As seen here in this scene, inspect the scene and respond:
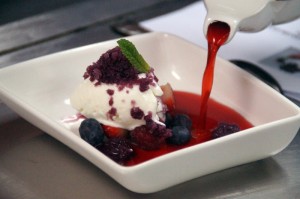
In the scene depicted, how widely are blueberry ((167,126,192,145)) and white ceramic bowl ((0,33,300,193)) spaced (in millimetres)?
109

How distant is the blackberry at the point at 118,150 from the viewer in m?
0.94

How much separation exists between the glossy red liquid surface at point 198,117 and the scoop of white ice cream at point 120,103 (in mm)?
61

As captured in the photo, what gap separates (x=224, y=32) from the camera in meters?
1.09

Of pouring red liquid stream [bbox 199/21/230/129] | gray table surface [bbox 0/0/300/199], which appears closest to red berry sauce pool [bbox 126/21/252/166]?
pouring red liquid stream [bbox 199/21/230/129]

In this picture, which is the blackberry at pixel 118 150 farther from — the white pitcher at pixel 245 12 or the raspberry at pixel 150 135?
the white pitcher at pixel 245 12

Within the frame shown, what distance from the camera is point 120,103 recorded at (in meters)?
1.02

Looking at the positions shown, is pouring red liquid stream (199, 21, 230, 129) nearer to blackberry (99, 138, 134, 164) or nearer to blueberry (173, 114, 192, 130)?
blueberry (173, 114, 192, 130)

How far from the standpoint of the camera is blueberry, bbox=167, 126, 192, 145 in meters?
1.00

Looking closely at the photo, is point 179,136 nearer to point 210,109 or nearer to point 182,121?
point 182,121

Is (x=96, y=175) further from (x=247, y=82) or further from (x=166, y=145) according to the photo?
(x=247, y=82)

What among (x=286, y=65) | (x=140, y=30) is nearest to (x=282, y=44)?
(x=286, y=65)

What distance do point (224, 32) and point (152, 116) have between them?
200 mm

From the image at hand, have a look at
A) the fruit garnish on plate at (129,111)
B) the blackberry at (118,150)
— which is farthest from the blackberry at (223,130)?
the blackberry at (118,150)

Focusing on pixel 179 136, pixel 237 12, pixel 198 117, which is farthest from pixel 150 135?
pixel 237 12
